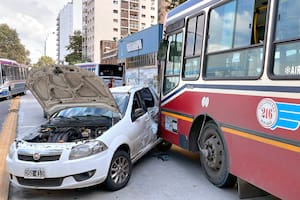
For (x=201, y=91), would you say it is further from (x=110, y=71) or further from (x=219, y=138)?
(x=110, y=71)

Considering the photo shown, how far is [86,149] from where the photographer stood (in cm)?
439

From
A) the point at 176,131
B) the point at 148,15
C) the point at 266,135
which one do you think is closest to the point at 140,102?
the point at 176,131

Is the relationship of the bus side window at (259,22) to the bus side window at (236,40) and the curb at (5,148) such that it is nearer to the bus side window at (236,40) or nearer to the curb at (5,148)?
the bus side window at (236,40)

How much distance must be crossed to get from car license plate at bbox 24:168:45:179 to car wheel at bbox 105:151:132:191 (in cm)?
94

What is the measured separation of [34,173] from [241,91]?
294 centimetres

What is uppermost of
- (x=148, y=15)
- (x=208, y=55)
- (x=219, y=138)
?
(x=148, y=15)

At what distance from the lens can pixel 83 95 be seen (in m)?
5.43

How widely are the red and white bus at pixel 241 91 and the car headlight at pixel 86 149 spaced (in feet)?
5.44

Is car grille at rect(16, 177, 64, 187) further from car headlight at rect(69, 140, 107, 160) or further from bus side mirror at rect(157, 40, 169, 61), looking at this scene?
bus side mirror at rect(157, 40, 169, 61)

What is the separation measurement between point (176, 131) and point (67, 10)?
12766cm

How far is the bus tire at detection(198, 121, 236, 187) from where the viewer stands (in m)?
4.54

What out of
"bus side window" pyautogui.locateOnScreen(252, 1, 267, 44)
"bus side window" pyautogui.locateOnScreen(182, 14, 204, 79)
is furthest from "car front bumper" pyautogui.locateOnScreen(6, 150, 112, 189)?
"bus side window" pyautogui.locateOnScreen(252, 1, 267, 44)

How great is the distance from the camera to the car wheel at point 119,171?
15.5ft

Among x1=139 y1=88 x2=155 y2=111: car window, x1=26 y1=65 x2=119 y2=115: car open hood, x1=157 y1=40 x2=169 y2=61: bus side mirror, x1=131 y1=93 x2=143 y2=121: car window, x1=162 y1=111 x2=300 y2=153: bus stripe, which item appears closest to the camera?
x1=162 y1=111 x2=300 y2=153: bus stripe
